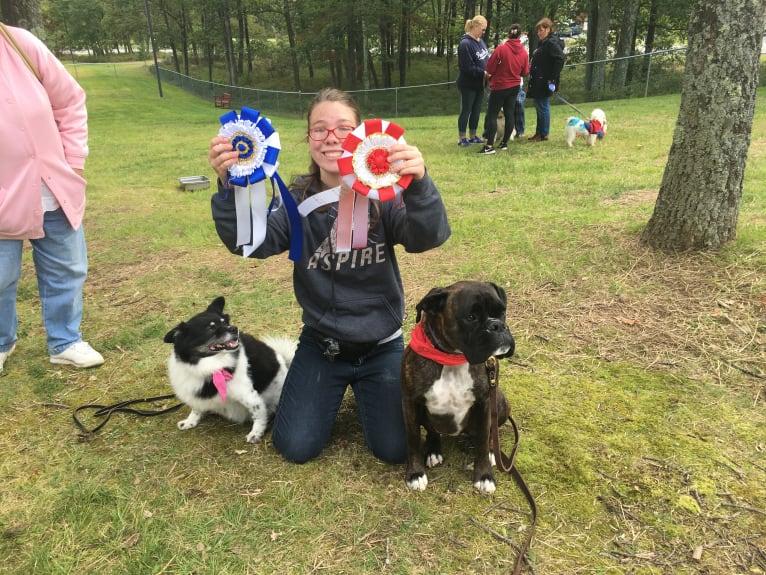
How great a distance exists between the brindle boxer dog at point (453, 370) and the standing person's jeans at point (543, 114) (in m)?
9.10

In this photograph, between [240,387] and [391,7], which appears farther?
[391,7]

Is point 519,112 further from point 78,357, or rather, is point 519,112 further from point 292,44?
point 292,44

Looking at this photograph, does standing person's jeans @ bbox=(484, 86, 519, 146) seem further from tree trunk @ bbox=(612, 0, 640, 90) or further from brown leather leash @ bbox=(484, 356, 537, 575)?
tree trunk @ bbox=(612, 0, 640, 90)

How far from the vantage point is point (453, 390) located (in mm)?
2477

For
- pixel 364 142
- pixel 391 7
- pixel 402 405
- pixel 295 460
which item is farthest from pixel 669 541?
pixel 391 7

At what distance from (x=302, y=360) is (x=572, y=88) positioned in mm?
25710

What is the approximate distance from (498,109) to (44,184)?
8.14 meters

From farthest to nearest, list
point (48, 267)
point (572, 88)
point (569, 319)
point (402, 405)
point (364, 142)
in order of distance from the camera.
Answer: point (572, 88)
point (569, 319)
point (48, 267)
point (402, 405)
point (364, 142)

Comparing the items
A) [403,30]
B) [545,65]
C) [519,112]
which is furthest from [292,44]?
[545,65]

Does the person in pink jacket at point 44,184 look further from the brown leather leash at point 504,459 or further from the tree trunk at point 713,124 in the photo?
the tree trunk at point 713,124

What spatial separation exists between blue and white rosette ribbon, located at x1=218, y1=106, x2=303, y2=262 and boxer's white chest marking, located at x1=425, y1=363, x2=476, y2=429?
3.77 ft

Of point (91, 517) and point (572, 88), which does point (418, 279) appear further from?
point (572, 88)

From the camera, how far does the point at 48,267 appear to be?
3607 millimetres

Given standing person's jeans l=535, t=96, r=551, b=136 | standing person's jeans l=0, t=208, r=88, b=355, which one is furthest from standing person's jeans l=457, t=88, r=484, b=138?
standing person's jeans l=0, t=208, r=88, b=355
